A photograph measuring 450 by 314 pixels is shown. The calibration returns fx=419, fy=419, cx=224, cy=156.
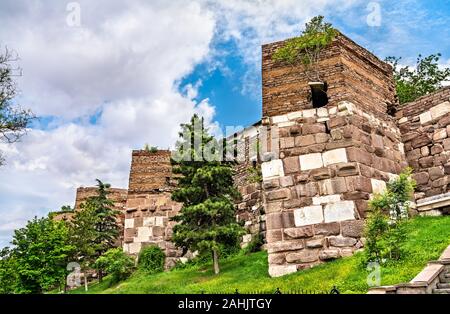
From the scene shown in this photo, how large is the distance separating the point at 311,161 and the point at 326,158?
0.38 metres

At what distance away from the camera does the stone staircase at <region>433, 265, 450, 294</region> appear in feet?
19.9

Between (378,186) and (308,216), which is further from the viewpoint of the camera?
(378,186)

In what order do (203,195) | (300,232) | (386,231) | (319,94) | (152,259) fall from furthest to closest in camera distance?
(152,259) → (203,195) → (319,94) → (300,232) → (386,231)

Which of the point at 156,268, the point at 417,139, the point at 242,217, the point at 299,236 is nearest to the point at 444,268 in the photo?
the point at 299,236

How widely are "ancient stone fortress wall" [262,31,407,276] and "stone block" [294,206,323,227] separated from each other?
0.02 metres

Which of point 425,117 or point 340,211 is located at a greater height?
point 425,117

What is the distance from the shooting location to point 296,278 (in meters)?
8.88

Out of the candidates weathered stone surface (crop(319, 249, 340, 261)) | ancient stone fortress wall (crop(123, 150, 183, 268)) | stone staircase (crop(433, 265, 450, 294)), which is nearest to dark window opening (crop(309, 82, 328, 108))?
weathered stone surface (crop(319, 249, 340, 261))

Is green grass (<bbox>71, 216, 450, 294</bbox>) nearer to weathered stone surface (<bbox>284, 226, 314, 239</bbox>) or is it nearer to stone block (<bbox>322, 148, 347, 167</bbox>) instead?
weathered stone surface (<bbox>284, 226, 314, 239</bbox>)

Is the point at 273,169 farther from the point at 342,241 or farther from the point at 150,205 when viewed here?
the point at 150,205

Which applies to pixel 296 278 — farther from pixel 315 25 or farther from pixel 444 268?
pixel 315 25

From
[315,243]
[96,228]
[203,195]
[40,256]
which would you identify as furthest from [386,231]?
[96,228]

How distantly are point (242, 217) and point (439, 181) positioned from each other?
23.3ft

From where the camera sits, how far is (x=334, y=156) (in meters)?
10.4
